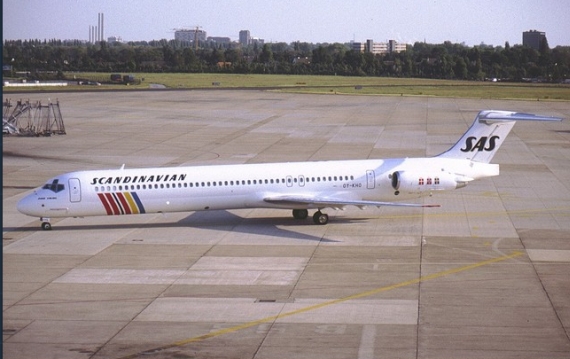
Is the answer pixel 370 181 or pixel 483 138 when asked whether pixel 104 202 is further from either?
pixel 483 138

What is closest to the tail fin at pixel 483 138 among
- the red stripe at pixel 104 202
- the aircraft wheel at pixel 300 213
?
the aircraft wheel at pixel 300 213

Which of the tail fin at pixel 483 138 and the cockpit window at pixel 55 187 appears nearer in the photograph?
the cockpit window at pixel 55 187

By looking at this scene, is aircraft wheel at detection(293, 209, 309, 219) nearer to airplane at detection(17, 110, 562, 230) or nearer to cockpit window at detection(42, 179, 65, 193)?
airplane at detection(17, 110, 562, 230)

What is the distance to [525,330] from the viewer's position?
71.6 feet

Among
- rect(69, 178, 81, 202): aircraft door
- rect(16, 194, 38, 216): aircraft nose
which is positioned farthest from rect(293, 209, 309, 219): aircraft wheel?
rect(16, 194, 38, 216): aircraft nose

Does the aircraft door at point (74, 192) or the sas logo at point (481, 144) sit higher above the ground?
the sas logo at point (481, 144)

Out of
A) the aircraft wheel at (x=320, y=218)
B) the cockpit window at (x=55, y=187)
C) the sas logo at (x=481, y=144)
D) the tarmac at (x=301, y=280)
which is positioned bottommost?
the tarmac at (x=301, y=280)

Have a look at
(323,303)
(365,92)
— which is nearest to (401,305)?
(323,303)

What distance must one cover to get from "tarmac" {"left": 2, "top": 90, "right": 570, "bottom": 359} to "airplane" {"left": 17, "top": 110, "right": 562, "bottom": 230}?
3.33 ft

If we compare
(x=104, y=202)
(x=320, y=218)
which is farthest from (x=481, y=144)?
(x=104, y=202)

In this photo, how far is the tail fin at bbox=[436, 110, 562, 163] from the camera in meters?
37.3

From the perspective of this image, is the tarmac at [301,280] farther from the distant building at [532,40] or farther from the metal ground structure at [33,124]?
the distant building at [532,40]

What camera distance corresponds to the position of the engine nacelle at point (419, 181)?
35.7 metres

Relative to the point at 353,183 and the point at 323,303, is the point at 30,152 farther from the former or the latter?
the point at 323,303
